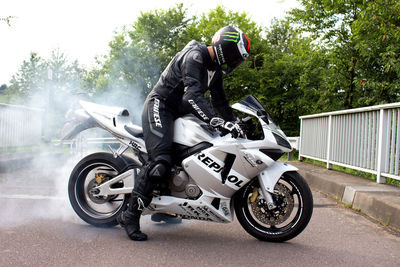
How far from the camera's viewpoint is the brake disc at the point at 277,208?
358cm

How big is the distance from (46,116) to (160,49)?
59.5ft

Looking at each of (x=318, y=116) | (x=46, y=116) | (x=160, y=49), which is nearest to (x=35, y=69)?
(x=160, y=49)

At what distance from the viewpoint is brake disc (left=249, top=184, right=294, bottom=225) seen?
3.58 meters

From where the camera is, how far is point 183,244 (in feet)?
11.7

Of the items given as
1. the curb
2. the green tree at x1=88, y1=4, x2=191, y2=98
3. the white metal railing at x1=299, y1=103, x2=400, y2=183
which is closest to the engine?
the curb

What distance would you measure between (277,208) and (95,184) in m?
1.94

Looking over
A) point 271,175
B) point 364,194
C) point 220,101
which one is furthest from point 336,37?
point 271,175

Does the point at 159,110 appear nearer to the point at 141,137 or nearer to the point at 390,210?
the point at 141,137

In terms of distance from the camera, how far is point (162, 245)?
3.52 metres

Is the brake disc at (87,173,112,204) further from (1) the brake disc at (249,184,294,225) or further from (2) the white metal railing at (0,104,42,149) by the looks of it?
(2) the white metal railing at (0,104,42,149)

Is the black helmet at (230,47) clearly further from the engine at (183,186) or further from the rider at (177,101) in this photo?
the engine at (183,186)

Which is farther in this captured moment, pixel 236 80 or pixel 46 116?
pixel 236 80

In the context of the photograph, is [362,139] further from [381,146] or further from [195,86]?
[195,86]

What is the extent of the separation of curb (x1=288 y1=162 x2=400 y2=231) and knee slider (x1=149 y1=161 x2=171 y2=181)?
2.63 m
